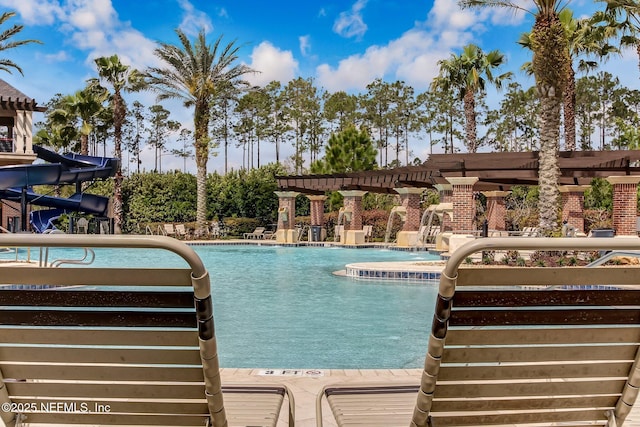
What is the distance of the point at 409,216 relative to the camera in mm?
25859

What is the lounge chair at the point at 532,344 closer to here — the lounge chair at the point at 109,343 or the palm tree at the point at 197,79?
the lounge chair at the point at 109,343

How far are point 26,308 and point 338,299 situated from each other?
28.3ft

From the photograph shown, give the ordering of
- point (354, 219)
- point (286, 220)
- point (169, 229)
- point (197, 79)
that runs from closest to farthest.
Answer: point (354, 219) < point (286, 220) < point (197, 79) < point (169, 229)

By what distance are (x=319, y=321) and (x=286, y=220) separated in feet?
71.6

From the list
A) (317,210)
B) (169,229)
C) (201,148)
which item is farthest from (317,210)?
(169,229)

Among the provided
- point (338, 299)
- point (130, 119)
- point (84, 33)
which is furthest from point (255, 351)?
point (84, 33)

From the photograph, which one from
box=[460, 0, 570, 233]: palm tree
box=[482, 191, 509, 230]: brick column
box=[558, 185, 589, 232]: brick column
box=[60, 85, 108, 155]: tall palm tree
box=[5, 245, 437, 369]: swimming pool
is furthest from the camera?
box=[60, 85, 108, 155]: tall palm tree

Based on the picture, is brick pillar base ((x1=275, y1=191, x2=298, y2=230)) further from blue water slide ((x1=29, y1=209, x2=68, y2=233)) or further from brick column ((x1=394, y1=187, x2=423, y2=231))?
blue water slide ((x1=29, y1=209, x2=68, y2=233))

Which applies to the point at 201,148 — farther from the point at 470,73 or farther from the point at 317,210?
the point at 470,73

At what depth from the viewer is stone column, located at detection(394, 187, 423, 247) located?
83.6ft

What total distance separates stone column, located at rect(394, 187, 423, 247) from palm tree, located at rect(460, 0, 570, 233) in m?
9.42

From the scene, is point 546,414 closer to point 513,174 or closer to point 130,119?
point 513,174

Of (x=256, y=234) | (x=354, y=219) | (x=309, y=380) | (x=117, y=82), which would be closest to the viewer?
(x=309, y=380)

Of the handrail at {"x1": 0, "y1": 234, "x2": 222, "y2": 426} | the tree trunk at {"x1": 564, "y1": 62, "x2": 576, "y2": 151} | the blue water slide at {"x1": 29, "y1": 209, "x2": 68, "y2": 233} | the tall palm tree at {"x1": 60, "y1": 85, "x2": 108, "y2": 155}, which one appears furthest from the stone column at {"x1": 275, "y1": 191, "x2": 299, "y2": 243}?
the handrail at {"x1": 0, "y1": 234, "x2": 222, "y2": 426}
